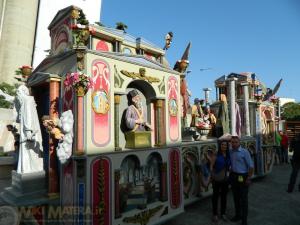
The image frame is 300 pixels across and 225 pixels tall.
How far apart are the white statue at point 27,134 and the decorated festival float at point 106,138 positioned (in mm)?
37

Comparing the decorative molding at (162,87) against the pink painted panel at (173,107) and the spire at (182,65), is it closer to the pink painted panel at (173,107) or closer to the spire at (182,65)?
the pink painted panel at (173,107)

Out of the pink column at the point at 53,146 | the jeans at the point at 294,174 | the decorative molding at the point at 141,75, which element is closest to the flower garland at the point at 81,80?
the pink column at the point at 53,146

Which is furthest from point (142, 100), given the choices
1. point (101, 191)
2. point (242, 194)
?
point (242, 194)

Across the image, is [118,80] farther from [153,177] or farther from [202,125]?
[202,125]

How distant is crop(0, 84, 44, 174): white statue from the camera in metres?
Result: 5.96

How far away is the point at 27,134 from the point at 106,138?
7.25 feet

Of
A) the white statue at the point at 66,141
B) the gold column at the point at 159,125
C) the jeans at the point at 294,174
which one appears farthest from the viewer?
the jeans at the point at 294,174

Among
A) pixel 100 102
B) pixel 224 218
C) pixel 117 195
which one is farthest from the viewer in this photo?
pixel 224 218

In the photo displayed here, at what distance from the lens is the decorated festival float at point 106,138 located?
4.72 meters

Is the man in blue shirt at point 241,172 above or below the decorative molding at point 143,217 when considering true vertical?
above

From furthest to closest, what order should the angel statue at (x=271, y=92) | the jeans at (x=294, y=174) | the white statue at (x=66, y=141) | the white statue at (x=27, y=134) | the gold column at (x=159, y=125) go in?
the angel statue at (x=271, y=92), the jeans at (x=294, y=174), the gold column at (x=159, y=125), the white statue at (x=27, y=134), the white statue at (x=66, y=141)

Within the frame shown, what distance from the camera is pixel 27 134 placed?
5.94m

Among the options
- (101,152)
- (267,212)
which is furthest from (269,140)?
(101,152)

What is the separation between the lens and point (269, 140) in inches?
503
